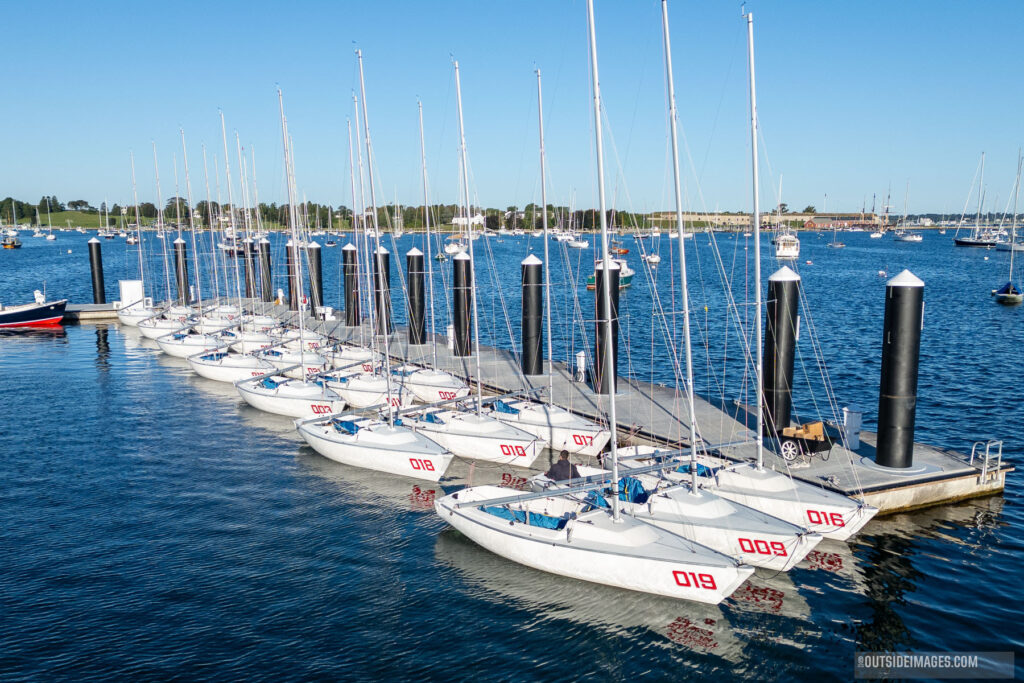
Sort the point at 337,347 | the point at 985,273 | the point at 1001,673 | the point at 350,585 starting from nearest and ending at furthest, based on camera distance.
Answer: the point at 1001,673
the point at 350,585
the point at 337,347
the point at 985,273

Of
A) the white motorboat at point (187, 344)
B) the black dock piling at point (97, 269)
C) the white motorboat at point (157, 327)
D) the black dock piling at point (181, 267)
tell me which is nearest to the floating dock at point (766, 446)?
the white motorboat at point (187, 344)

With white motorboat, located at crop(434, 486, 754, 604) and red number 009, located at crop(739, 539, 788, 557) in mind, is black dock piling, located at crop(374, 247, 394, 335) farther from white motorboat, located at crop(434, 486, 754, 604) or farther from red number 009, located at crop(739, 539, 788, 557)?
red number 009, located at crop(739, 539, 788, 557)

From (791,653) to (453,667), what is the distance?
6.68 m

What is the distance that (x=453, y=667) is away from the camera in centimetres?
1390

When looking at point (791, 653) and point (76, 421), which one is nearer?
point (791, 653)

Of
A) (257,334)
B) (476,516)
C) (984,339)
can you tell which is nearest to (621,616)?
(476,516)

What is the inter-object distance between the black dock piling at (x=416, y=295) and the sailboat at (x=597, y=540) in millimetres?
21284

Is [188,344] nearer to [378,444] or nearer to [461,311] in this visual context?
[461,311]

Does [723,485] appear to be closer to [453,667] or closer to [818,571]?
[818,571]

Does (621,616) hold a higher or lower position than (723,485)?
lower

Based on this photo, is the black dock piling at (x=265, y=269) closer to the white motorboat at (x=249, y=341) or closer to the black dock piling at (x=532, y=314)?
the white motorboat at (x=249, y=341)

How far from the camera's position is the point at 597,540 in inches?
646

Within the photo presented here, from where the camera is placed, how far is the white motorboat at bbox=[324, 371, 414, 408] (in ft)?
100.0

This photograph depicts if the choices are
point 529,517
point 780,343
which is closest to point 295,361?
point 529,517
